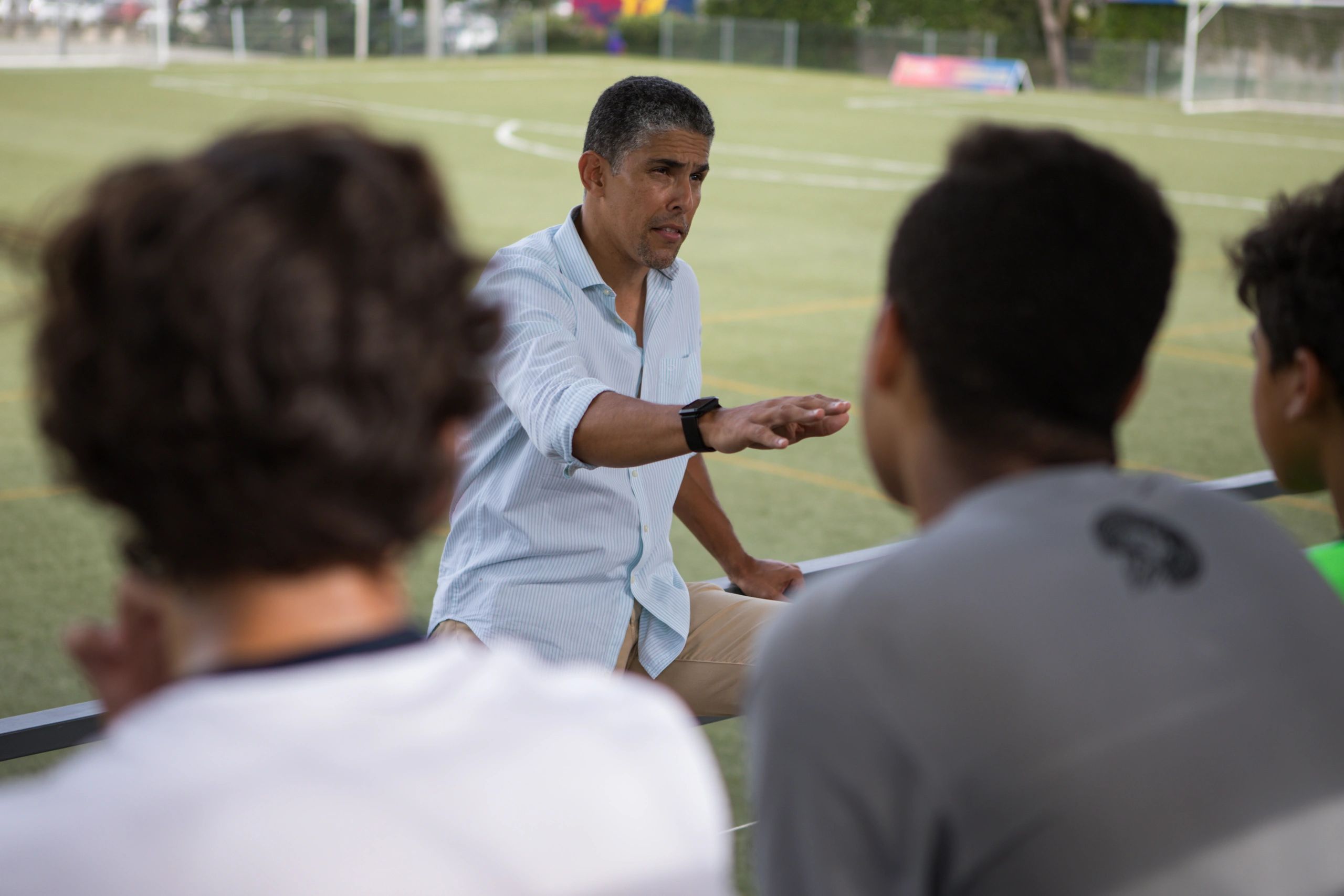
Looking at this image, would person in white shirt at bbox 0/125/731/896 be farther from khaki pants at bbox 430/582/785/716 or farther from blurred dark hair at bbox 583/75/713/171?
blurred dark hair at bbox 583/75/713/171

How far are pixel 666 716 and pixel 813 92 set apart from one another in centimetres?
3295

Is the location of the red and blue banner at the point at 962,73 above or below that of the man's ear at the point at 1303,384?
above

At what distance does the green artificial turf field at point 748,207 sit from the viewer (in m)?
6.39

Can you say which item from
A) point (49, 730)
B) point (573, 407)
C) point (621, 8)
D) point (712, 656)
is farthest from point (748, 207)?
point (621, 8)

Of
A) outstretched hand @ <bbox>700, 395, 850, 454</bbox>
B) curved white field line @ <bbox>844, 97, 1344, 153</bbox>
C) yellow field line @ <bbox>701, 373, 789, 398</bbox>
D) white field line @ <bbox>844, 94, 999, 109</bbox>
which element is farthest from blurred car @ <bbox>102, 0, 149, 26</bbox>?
outstretched hand @ <bbox>700, 395, 850, 454</bbox>

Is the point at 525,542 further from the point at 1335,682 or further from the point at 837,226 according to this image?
the point at 837,226

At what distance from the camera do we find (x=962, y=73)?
37438 millimetres

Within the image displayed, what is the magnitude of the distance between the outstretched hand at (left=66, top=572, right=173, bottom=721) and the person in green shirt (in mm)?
1410

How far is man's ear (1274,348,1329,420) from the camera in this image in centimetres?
186

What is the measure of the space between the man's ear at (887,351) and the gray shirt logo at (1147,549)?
0.29 metres

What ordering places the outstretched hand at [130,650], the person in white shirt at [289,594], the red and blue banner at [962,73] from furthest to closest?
the red and blue banner at [962,73] < the outstretched hand at [130,650] < the person in white shirt at [289,594]

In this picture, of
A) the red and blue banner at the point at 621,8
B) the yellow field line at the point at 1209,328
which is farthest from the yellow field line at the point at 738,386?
the red and blue banner at the point at 621,8

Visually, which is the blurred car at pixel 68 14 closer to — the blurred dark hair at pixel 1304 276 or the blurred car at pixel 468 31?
the blurred car at pixel 468 31

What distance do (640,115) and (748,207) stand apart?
13948 millimetres
